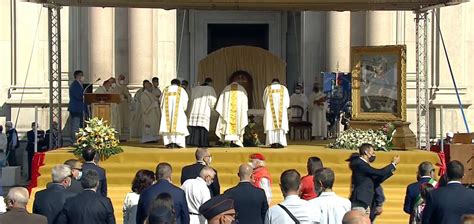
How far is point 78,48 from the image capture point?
31.0 metres

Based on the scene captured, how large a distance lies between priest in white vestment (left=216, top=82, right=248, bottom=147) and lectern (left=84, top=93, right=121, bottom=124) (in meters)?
2.24

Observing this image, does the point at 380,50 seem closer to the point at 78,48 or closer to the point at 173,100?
the point at 173,100

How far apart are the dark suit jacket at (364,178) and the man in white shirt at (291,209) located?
4.18 m

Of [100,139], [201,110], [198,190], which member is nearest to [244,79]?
[201,110]

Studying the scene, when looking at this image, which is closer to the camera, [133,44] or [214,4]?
[214,4]

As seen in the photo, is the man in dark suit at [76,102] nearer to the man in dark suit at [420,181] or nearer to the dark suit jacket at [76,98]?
the dark suit jacket at [76,98]

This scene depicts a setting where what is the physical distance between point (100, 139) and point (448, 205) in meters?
11.2

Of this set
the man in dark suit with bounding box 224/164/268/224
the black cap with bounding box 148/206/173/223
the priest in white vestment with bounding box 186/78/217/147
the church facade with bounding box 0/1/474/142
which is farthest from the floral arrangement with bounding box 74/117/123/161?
the black cap with bounding box 148/206/173/223

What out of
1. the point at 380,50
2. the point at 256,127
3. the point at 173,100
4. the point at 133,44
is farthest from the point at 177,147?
the point at 133,44

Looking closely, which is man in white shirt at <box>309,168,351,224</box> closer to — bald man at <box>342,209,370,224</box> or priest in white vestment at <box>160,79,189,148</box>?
bald man at <box>342,209,370,224</box>

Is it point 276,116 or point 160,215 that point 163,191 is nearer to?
point 160,215

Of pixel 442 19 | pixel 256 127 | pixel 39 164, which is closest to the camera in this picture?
pixel 39 164

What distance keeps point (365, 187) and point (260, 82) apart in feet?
45.2

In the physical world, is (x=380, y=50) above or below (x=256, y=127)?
above
